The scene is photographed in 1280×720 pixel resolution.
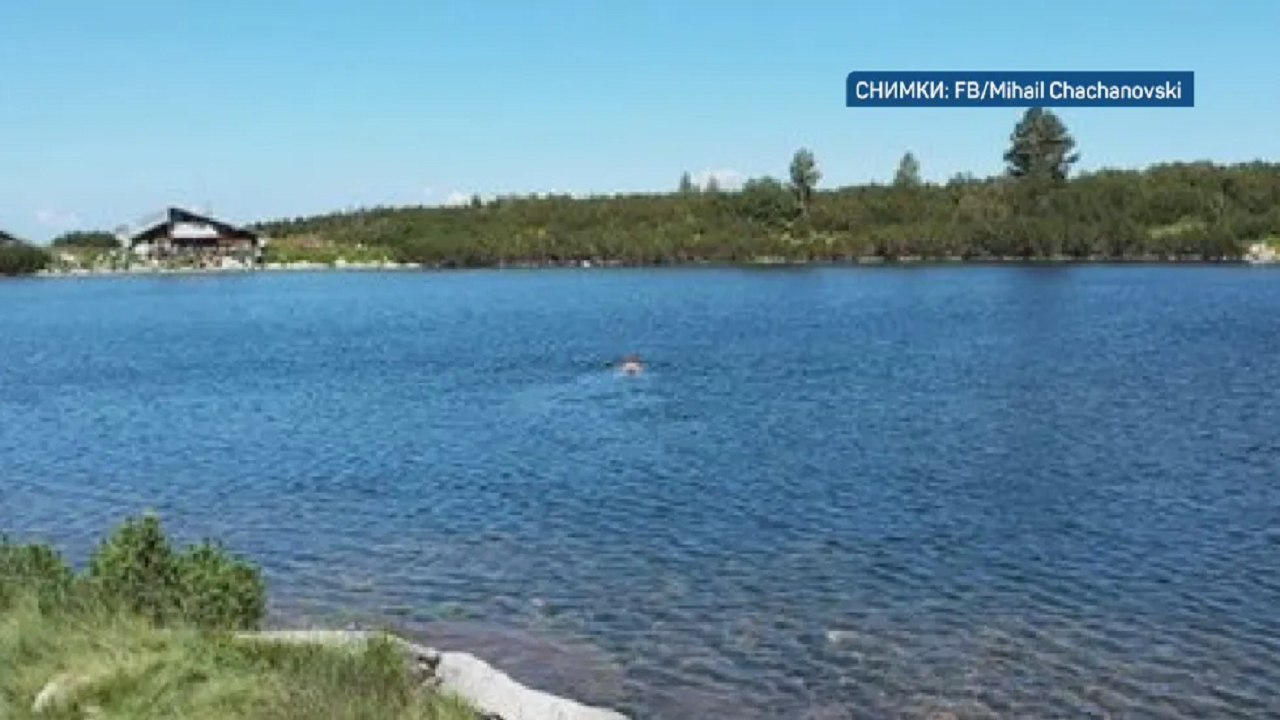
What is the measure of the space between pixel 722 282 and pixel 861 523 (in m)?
134

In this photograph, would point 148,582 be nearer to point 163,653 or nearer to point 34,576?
point 34,576

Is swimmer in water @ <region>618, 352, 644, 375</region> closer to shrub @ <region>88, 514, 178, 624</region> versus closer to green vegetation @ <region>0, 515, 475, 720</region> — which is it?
green vegetation @ <region>0, 515, 475, 720</region>

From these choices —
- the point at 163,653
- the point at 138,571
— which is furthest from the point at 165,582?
the point at 163,653

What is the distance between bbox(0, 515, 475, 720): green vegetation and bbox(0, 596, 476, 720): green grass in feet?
0.05

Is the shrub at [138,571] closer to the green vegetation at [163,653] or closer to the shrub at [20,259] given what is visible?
the green vegetation at [163,653]

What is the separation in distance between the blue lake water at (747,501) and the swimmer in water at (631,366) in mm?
1533

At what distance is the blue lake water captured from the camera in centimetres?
2041

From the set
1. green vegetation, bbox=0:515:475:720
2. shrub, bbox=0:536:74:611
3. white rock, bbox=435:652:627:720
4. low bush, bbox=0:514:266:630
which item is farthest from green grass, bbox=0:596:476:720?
low bush, bbox=0:514:266:630

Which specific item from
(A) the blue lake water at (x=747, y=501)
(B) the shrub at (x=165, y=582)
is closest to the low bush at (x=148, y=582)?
(B) the shrub at (x=165, y=582)

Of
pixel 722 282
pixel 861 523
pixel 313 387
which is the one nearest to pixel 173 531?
pixel 861 523

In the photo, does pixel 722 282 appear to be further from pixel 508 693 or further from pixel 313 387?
pixel 508 693

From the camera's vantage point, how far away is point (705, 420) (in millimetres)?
47719

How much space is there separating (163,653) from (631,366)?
5185cm

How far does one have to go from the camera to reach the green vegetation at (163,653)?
12.7m
